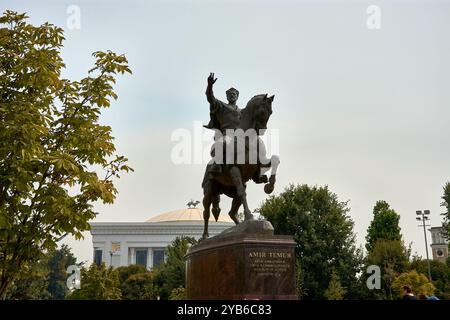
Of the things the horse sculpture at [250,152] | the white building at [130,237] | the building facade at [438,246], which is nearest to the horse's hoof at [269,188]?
the horse sculpture at [250,152]

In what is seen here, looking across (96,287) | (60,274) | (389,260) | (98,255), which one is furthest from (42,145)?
(60,274)

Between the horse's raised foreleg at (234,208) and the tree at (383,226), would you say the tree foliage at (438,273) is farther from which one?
the horse's raised foreleg at (234,208)

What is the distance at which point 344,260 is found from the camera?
35.8 m

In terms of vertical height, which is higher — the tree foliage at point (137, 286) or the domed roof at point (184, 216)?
the domed roof at point (184, 216)

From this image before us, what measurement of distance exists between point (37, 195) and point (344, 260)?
29812 millimetres

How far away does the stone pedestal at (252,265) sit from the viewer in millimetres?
8688

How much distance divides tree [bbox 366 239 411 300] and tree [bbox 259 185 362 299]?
11.0 feet

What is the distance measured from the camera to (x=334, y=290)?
108 feet

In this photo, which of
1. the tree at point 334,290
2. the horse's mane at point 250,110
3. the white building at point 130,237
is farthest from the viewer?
the white building at point 130,237

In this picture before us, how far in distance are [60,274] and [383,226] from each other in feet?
217

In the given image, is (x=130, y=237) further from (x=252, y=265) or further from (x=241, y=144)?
(x=252, y=265)

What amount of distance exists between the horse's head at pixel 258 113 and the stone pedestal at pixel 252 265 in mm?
2256
